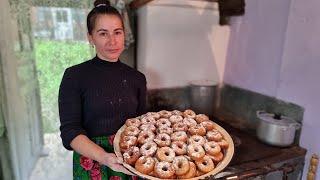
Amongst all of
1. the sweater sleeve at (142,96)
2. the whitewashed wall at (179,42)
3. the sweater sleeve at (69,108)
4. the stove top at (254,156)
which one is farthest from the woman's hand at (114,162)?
the whitewashed wall at (179,42)

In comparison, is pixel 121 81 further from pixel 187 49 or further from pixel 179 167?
pixel 187 49

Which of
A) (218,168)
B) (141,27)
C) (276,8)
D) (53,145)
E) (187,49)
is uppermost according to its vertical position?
(276,8)

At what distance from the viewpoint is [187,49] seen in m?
1.77

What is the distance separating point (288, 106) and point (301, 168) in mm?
327

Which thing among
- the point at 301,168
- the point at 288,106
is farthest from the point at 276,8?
the point at 301,168

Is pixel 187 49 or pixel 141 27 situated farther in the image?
pixel 187 49

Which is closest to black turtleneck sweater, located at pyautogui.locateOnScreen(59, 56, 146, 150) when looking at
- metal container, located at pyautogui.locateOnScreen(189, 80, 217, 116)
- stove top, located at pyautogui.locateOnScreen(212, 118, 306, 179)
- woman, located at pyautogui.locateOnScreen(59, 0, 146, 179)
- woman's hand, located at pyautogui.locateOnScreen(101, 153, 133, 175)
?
woman, located at pyautogui.locateOnScreen(59, 0, 146, 179)

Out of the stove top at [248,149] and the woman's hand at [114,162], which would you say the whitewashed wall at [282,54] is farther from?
the woman's hand at [114,162]

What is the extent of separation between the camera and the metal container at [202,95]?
1.75 metres

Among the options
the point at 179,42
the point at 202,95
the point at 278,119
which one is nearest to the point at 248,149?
the point at 278,119

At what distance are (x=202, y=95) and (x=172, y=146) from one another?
0.86 meters

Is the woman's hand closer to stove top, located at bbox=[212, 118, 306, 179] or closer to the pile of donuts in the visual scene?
the pile of donuts

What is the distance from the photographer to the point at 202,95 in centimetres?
175

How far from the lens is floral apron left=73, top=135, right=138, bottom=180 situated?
1075 millimetres
